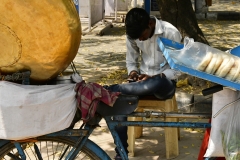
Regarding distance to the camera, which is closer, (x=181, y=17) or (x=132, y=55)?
(x=132, y=55)

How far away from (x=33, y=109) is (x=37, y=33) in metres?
0.47

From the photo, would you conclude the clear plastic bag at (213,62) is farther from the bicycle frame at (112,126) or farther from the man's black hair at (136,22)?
the man's black hair at (136,22)

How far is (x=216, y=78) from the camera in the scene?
257cm

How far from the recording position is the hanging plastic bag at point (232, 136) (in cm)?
272

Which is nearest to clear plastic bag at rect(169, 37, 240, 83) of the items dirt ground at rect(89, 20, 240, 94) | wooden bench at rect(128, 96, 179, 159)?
wooden bench at rect(128, 96, 179, 159)

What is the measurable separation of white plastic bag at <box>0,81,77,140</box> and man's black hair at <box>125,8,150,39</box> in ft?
3.04

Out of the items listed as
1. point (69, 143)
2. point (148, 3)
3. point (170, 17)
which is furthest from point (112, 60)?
point (69, 143)

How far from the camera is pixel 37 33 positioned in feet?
8.60

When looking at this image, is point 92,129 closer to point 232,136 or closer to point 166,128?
point 232,136

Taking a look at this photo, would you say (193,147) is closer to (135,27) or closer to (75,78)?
(135,27)

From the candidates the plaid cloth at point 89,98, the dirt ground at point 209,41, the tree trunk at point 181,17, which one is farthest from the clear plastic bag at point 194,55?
the tree trunk at point 181,17

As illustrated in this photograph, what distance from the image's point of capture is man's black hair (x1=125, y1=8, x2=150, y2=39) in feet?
11.5

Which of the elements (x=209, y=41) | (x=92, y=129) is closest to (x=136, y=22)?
(x=92, y=129)

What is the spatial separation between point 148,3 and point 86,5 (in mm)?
6048
